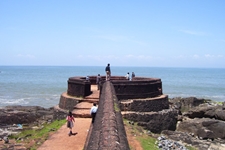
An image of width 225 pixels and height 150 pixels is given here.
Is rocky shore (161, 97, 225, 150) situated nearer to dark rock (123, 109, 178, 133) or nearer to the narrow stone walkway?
dark rock (123, 109, 178, 133)

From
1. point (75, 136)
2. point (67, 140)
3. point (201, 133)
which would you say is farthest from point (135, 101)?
point (67, 140)

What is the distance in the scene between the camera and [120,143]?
3354 millimetres

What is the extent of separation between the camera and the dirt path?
7.80 meters

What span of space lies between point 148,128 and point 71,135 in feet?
16.1

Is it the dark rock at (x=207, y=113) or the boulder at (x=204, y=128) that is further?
the dark rock at (x=207, y=113)

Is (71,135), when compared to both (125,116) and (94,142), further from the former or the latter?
(94,142)

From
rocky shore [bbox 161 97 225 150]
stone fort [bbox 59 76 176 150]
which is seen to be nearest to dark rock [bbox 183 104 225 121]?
rocky shore [bbox 161 97 225 150]

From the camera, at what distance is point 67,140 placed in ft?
27.5

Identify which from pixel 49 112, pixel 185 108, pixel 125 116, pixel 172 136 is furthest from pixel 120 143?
pixel 185 108

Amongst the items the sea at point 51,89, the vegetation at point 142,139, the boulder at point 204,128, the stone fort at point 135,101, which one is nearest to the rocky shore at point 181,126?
the boulder at point 204,128

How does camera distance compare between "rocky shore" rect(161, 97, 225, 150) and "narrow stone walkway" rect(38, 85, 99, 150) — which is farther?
"rocky shore" rect(161, 97, 225, 150)

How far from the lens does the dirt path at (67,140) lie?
25.6ft

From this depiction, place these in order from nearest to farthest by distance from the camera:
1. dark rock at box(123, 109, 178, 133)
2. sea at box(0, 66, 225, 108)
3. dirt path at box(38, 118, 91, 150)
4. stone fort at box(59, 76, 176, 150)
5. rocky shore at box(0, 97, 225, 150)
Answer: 1. dirt path at box(38, 118, 91, 150)
2. rocky shore at box(0, 97, 225, 150)
3. dark rock at box(123, 109, 178, 133)
4. stone fort at box(59, 76, 176, 150)
5. sea at box(0, 66, 225, 108)

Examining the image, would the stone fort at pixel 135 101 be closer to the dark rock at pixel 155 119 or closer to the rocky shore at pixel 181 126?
the dark rock at pixel 155 119
